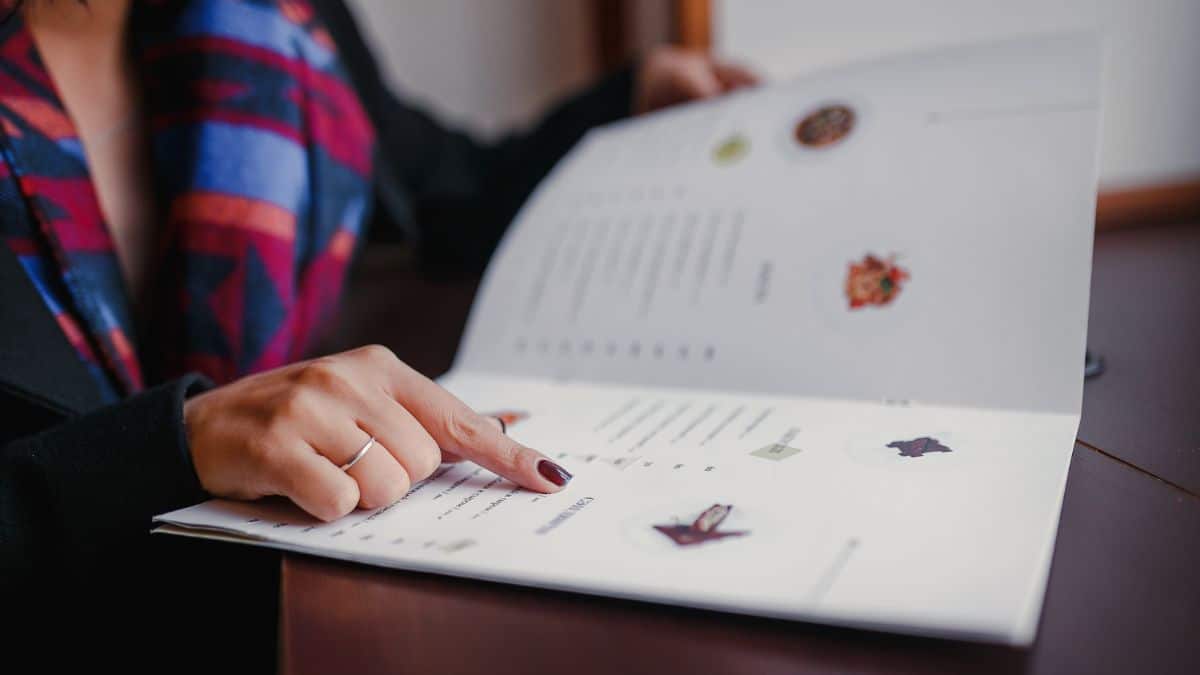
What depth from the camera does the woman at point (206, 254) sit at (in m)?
0.32

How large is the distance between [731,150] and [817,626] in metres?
0.38

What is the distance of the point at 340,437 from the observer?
12.2 inches

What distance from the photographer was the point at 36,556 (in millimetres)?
323

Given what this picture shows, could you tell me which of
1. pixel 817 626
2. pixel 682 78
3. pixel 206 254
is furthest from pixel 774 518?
pixel 682 78

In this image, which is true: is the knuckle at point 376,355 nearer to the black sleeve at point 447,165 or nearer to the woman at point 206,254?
the woman at point 206,254

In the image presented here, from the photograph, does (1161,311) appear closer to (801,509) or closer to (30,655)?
(801,509)

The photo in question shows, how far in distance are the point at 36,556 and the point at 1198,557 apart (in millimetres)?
406

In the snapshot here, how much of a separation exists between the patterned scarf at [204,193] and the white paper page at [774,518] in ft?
0.87

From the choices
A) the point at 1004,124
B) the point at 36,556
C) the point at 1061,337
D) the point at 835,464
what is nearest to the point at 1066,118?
the point at 1004,124

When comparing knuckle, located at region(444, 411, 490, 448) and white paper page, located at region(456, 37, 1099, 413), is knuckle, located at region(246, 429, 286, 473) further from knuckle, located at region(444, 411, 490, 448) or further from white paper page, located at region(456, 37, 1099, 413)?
white paper page, located at region(456, 37, 1099, 413)

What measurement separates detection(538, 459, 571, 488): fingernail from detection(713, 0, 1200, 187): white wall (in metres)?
0.48

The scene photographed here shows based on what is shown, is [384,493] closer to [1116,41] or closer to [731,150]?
[731,150]

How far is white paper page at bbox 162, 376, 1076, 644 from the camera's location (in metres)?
0.22

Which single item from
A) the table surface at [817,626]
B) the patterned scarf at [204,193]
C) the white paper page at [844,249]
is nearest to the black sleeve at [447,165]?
the patterned scarf at [204,193]
